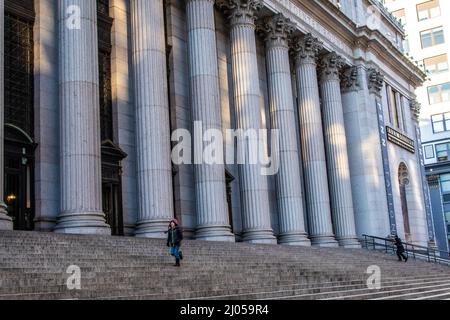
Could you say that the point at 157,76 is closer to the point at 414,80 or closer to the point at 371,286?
the point at 371,286

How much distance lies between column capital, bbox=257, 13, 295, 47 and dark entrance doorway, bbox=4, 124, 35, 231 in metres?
16.2

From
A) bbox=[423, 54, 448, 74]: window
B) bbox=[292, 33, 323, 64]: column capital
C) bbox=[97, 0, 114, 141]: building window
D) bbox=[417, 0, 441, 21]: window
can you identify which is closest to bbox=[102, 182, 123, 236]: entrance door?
bbox=[97, 0, 114, 141]: building window

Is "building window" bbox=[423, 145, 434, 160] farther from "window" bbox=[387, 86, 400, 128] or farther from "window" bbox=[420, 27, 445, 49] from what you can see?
"window" bbox=[387, 86, 400, 128]

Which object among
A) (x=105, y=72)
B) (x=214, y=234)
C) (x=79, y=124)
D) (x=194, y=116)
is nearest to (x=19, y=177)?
(x=79, y=124)

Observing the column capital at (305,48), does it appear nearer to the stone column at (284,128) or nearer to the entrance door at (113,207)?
the stone column at (284,128)

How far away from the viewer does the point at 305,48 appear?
36.2m

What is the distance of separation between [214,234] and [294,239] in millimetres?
6988

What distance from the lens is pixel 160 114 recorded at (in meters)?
24.3

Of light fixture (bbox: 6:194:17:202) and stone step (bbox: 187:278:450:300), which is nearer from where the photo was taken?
stone step (bbox: 187:278:450:300)

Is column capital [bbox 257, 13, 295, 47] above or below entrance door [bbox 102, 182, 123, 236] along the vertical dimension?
above

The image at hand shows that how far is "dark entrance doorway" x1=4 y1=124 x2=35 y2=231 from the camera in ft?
70.1

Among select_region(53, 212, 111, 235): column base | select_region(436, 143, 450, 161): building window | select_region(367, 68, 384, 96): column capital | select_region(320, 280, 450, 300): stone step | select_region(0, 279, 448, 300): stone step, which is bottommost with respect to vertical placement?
select_region(320, 280, 450, 300): stone step

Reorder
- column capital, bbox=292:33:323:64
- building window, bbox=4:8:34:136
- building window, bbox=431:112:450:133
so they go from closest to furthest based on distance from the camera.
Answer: building window, bbox=4:8:34:136 < column capital, bbox=292:33:323:64 < building window, bbox=431:112:450:133

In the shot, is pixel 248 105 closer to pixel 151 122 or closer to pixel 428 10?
pixel 151 122
